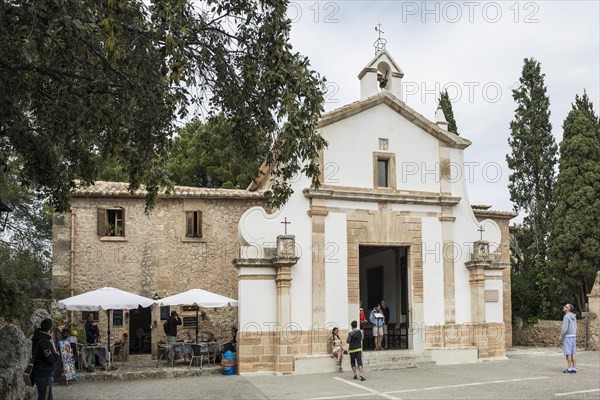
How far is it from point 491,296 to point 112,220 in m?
12.8

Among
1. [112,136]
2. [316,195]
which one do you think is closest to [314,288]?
[316,195]

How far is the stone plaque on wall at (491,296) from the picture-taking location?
1822cm

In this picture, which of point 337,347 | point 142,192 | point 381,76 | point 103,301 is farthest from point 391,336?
point 142,192

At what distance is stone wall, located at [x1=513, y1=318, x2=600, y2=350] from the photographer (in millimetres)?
21203

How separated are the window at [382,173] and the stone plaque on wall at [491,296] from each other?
4.55 m

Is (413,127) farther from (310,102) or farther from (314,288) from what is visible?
(310,102)

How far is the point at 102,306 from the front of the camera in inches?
640

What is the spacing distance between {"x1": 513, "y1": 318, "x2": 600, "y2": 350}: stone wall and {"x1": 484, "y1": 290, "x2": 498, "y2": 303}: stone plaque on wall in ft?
17.8

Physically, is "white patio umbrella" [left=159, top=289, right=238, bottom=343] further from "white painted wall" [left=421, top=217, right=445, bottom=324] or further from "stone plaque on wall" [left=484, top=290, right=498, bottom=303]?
"stone plaque on wall" [left=484, top=290, right=498, bottom=303]

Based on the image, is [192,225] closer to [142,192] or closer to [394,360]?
[142,192]

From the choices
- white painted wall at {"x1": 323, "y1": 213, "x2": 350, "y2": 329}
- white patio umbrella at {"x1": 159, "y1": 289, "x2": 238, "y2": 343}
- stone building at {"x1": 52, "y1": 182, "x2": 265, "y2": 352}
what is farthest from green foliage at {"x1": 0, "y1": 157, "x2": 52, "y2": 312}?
white painted wall at {"x1": 323, "y1": 213, "x2": 350, "y2": 329}

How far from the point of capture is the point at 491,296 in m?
18.3

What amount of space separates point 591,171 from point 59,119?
21.0 m

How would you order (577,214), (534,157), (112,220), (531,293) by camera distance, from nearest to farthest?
(112,220) → (577,214) → (531,293) → (534,157)
